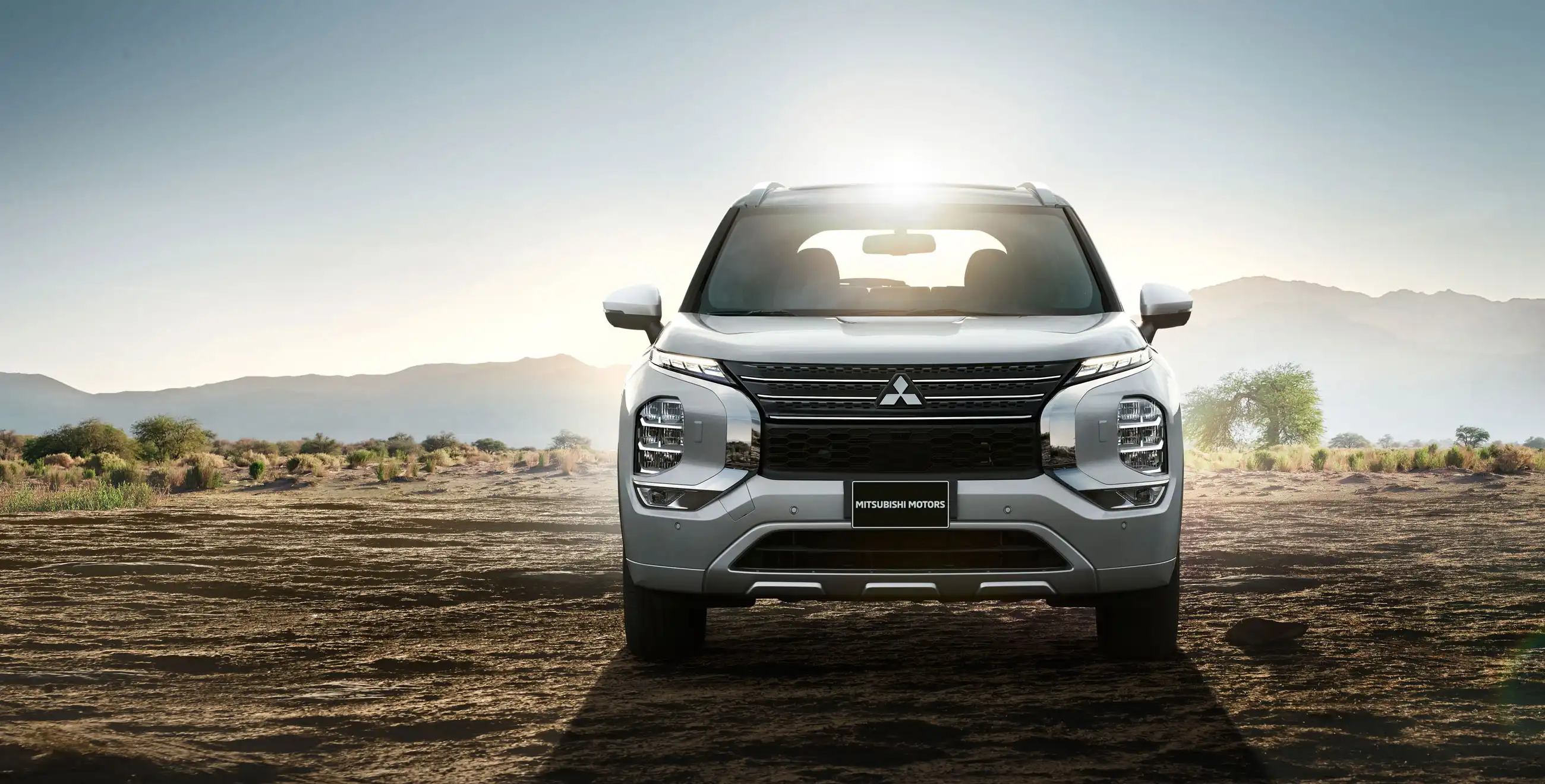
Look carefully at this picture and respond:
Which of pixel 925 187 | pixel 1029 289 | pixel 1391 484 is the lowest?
pixel 1391 484

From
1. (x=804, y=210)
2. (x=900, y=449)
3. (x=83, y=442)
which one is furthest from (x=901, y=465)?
(x=83, y=442)

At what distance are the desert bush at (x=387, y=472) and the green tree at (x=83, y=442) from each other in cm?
1714

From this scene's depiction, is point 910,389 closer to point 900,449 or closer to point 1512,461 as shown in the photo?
point 900,449

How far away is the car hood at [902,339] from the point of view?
18.6ft

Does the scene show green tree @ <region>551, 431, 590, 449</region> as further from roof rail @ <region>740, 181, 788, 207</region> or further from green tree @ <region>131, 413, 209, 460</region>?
roof rail @ <region>740, 181, 788, 207</region>

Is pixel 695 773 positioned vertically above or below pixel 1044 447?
below

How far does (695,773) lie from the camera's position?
14.9 ft

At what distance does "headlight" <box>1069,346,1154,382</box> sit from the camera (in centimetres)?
571

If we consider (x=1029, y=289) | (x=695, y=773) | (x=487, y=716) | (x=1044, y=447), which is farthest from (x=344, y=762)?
(x=1029, y=289)

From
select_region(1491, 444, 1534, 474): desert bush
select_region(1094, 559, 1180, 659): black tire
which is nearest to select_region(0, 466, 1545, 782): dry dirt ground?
select_region(1094, 559, 1180, 659): black tire

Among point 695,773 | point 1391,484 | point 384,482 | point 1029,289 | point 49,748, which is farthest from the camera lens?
point 384,482

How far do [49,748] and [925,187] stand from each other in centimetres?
497

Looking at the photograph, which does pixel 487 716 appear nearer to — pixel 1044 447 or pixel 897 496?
pixel 897 496

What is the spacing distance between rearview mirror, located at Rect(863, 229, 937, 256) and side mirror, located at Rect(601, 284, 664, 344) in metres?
1.50
